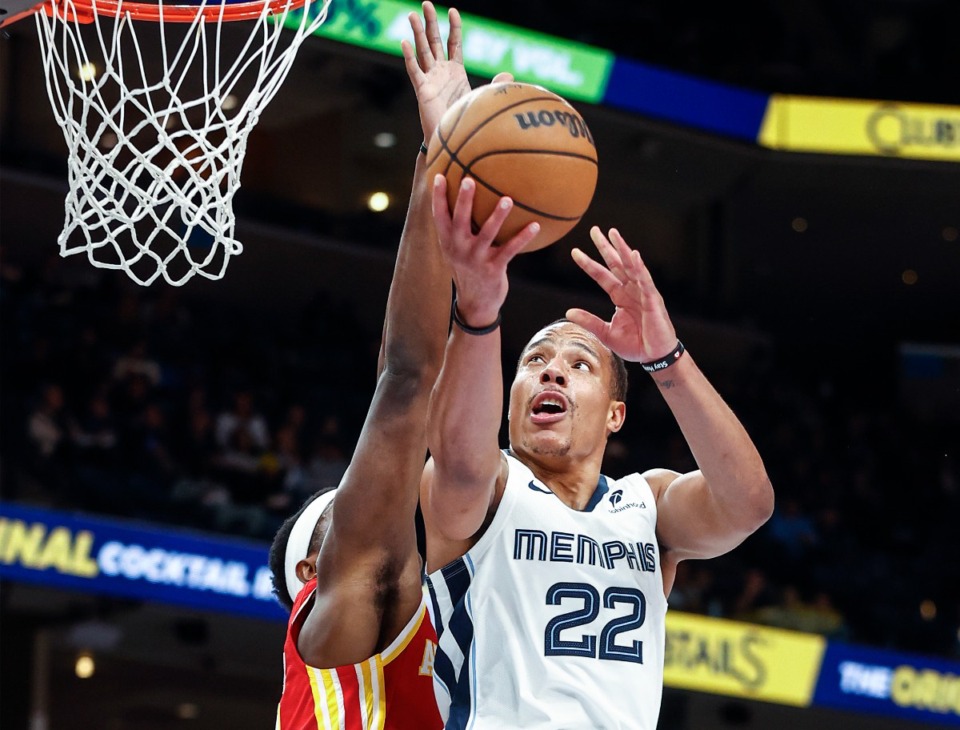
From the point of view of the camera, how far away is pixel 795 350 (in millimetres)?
17000

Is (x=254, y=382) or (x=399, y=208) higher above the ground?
(x=399, y=208)

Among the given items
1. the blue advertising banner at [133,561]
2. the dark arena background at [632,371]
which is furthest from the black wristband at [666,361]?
the dark arena background at [632,371]

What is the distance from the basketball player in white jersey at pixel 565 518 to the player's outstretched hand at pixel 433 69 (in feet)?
1.35

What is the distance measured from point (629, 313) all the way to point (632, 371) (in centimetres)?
894

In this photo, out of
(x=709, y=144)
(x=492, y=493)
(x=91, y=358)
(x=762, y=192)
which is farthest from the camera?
(x=762, y=192)

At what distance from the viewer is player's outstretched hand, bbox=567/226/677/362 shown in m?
2.92

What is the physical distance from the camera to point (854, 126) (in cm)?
1277

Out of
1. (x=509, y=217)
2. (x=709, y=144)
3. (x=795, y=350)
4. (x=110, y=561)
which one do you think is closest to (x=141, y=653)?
(x=110, y=561)

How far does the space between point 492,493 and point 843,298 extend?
14.9m

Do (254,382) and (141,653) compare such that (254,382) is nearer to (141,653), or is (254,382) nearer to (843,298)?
(141,653)

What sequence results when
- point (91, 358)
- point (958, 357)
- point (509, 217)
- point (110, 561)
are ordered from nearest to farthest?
1. point (509, 217)
2. point (110, 561)
3. point (91, 358)
4. point (958, 357)

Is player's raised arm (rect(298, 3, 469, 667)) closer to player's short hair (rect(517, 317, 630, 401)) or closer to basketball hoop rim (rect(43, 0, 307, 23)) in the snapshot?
player's short hair (rect(517, 317, 630, 401))

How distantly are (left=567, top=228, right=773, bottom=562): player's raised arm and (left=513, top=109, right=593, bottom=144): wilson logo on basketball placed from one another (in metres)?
0.29

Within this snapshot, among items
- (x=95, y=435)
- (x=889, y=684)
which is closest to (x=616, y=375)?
(x=95, y=435)
